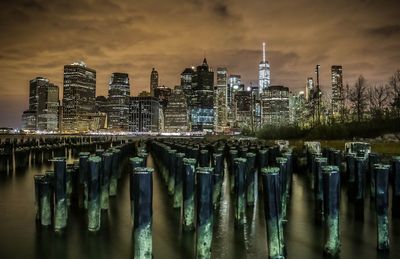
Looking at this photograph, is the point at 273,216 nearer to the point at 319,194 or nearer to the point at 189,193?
the point at 189,193

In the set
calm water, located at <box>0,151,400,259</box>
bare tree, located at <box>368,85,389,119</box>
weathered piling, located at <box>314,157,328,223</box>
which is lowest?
calm water, located at <box>0,151,400,259</box>

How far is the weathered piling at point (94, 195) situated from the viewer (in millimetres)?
9758

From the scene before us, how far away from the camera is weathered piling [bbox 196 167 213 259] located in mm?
7328

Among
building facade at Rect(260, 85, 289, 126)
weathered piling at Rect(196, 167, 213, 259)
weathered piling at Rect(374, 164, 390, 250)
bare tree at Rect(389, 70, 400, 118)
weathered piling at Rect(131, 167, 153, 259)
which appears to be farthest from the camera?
building facade at Rect(260, 85, 289, 126)

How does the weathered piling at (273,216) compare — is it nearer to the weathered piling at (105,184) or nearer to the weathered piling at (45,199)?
the weathered piling at (45,199)

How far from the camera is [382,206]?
8141mm

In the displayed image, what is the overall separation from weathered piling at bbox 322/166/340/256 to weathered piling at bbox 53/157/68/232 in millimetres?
6011

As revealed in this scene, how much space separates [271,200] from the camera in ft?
24.0

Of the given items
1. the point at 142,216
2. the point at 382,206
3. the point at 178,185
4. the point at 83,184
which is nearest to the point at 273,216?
the point at 142,216

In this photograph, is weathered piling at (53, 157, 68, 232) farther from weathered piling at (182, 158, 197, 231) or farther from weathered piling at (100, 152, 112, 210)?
weathered piling at (182, 158, 197, 231)

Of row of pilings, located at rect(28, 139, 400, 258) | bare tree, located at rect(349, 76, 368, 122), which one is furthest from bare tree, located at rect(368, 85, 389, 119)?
row of pilings, located at rect(28, 139, 400, 258)

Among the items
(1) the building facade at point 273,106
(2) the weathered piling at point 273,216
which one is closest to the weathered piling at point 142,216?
(2) the weathered piling at point 273,216

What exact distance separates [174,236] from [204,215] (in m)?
2.32

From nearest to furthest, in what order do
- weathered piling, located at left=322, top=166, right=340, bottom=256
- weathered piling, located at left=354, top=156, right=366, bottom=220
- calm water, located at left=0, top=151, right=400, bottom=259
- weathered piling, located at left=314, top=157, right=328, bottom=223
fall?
weathered piling, located at left=322, top=166, right=340, bottom=256 → calm water, located at left=0, top=151, right=400, bottom=259 → weathered piling, located at left=314, top=157, right=328, bottom=223 → weathered piling, located at left=354, top=156, right=366, bottom=220
